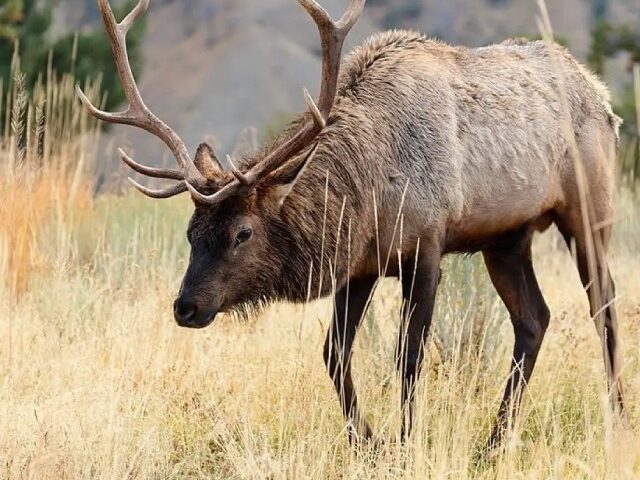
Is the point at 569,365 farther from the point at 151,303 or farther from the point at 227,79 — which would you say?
the point at 227,79

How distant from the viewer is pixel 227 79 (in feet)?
124

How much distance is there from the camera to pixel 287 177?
19.0 ft

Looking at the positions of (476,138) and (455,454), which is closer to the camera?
(455,454)

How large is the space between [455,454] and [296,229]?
4.19ft

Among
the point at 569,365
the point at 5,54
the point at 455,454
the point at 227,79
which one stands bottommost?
the point at 455,454

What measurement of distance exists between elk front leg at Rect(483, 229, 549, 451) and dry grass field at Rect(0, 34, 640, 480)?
148 millimetres

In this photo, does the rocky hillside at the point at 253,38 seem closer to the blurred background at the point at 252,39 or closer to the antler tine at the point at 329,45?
the blurred background at the point at 252,39

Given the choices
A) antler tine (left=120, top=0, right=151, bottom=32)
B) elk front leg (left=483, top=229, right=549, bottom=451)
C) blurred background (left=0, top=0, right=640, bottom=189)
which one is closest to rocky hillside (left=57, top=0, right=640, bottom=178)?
blurred background (left=0, top=0, right=640, bottom=189)

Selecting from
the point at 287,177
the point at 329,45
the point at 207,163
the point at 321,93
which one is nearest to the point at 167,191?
the point at 207,163

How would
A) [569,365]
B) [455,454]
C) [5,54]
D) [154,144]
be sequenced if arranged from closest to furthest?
[455,454], [569,365], [5,54], [154,144]

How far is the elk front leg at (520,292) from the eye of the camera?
22.4ft

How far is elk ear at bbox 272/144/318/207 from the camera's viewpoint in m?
5.75

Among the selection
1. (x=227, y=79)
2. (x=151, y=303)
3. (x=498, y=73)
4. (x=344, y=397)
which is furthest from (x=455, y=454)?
(x=227, y=79)

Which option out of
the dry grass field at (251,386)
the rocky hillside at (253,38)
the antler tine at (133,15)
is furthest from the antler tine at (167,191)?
the rocky hillside at (253,38)
